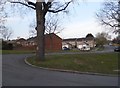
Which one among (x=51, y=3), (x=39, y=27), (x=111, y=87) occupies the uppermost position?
(x=51, y=3)

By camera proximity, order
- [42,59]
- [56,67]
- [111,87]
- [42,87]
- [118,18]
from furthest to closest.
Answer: [118,18] < [42,59] < [56,67] < [111,87] < [42,87]

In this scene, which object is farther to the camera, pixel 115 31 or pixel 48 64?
pixel 115 31

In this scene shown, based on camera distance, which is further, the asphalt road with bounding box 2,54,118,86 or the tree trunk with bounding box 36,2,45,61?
the tree trunk with bounding box 36,2,45,61

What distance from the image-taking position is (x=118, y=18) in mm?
56031

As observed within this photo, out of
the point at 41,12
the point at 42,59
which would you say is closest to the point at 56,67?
the point at 42,59

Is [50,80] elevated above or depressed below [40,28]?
below

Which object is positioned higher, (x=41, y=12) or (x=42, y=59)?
(x=41, y=12)

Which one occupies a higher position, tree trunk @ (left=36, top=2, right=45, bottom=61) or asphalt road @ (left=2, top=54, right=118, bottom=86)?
tree trunk @ (left=36, top=2, right=45, bottom=61)

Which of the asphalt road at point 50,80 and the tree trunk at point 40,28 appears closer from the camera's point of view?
the asphalt road at point 50,80

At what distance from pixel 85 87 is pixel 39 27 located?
54.3 ft

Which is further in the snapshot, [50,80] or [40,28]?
[40,28]

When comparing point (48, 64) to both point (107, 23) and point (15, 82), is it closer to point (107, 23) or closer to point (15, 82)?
point (15, 82)

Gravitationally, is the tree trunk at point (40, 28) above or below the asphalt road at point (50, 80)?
above

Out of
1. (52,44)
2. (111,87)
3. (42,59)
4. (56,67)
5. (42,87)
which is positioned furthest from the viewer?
(52,44)
